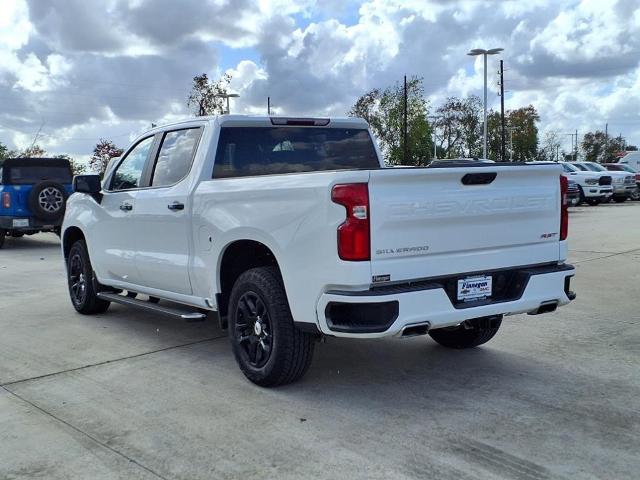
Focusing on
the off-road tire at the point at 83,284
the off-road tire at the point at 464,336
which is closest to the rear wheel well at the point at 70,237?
the off-road tire at the point at 83,284

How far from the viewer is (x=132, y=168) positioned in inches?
254

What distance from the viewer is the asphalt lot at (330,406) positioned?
139 inches

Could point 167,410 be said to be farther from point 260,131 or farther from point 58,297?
point 58,297

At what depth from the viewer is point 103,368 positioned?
534 centimetres

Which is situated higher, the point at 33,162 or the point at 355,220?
the point at 33,162

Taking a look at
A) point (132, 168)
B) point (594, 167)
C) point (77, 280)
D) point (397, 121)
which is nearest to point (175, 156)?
point (132, 168)

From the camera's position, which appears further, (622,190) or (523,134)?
(523,134)

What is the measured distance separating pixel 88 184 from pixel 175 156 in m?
1.37

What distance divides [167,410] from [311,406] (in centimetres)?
93

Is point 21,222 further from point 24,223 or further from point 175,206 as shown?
point 175,206

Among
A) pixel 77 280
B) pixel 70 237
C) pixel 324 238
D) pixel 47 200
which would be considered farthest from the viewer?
pixel 47 200

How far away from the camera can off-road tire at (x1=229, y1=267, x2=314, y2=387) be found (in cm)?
443

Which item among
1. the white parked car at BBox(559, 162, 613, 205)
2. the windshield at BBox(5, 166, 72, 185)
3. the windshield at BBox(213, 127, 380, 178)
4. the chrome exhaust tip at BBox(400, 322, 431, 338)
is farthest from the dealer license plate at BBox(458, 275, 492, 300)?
the white parked car at BBox(559, 162, 613, 205)

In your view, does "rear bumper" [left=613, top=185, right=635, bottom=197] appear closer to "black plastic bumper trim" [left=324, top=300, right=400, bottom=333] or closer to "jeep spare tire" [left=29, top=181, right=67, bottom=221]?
"jeep spare tire" [left=29, top=181, right=67, bottom=221]
